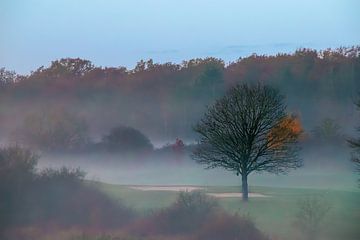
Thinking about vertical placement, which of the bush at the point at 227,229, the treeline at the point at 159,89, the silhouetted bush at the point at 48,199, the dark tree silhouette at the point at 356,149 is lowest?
the bush at the point at 227,229

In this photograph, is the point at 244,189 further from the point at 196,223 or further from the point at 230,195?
the point at 196,223

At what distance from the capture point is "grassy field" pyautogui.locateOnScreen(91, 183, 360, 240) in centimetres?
1381

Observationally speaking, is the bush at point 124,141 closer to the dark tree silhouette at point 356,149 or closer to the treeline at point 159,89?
the treeline at point 159,89

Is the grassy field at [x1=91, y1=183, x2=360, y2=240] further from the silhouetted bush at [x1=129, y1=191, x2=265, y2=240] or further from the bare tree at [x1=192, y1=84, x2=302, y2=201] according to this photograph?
the bare tree at [x1=192, y1=84, x2=302, y2=201]

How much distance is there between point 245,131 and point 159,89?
307cm

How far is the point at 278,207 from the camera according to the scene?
15.5m

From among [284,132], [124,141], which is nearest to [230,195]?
[284,132]

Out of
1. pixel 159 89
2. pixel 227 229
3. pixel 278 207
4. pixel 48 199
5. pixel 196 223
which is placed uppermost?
pixel 159 89

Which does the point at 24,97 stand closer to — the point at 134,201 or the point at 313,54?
the point at 134,201

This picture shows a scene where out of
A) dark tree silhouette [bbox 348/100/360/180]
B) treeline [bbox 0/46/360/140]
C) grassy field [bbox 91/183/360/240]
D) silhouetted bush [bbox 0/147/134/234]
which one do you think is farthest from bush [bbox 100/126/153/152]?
dark tree silhouette [bbox 348/100/360/180]

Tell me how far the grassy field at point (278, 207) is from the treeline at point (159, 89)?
201 centimetres

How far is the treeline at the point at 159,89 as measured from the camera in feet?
55.4

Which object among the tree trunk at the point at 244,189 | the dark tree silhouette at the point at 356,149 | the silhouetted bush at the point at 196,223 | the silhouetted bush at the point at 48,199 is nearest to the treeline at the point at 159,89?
the dark tree silhouette at the point at 356,149

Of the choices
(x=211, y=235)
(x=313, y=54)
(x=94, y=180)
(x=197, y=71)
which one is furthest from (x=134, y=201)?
(x=313, y=54)
